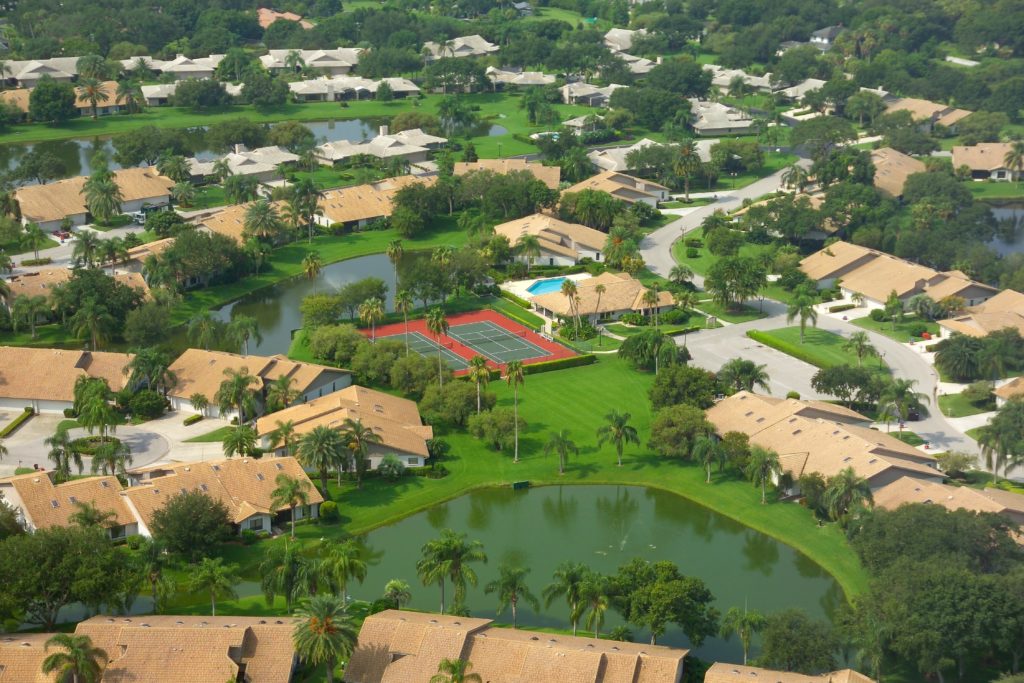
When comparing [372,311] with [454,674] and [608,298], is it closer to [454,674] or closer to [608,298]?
[608,298]

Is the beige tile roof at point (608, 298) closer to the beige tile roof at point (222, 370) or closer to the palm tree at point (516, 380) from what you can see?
the palm tree at point (516, 380)

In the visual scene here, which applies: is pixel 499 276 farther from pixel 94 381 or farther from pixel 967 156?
pixel 967 156

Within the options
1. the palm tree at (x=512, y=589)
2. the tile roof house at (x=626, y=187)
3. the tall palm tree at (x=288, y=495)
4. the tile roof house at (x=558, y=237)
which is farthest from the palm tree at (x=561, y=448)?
the tile roof house at (x=626, y=187)

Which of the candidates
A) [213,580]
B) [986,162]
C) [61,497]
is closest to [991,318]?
[986,162]

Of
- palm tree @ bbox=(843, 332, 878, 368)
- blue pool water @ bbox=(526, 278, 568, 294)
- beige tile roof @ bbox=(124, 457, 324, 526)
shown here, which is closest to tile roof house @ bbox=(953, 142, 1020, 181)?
blue pool water @ bbox=(526, 278, 568, 294)

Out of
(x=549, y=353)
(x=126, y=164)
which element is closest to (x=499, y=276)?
(x=549, y=353)

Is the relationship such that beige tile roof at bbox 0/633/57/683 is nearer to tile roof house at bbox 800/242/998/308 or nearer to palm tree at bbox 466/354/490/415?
palm tree at bbox 466/354/490/415

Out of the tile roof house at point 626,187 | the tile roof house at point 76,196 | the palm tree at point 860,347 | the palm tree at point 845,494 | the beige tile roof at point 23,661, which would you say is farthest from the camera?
the tile roof house at point 626,187
